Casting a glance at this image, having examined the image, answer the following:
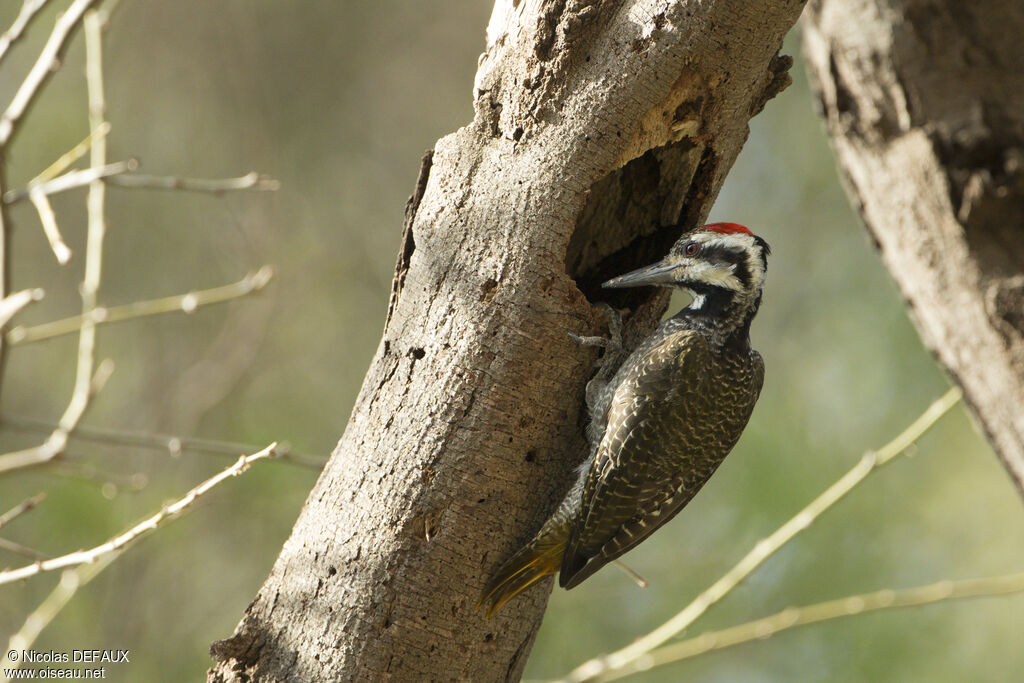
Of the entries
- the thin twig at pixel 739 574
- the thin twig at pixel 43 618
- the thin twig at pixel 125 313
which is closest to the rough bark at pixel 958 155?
the thin twig at pixel 739 574

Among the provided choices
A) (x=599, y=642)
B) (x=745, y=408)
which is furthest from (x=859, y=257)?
(x=745, y=408)

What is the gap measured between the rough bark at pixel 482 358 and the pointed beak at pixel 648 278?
32 cm

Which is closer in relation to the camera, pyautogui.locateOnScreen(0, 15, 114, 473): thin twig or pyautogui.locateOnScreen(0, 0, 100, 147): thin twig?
pyautogui.locateOnScreen(0, 0, 100, 147): thin twig

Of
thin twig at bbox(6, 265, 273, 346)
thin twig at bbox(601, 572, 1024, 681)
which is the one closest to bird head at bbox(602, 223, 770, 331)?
thin twig at bbox(601, 572, 1024, 681)

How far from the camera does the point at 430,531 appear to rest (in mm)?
2271

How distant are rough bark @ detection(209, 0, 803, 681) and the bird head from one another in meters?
0.44

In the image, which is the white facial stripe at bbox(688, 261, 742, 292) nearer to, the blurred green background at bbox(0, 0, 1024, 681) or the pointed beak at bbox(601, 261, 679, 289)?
the pointed beak at bbox(601, 261, 679, 289)

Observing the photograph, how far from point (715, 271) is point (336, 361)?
4147 mm

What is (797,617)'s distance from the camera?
2.89 meters

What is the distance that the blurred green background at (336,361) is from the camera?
18.7 feet

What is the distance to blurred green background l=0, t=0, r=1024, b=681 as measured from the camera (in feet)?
18.7

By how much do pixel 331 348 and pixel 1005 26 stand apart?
472 cm

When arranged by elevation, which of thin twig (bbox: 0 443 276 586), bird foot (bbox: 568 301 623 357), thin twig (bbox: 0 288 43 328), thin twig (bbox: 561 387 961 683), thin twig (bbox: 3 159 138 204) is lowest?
thin twig (bbox: 561 387 961 683)

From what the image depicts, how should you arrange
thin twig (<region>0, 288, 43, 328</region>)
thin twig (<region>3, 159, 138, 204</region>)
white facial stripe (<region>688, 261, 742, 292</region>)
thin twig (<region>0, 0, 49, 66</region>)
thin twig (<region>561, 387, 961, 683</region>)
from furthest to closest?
white facial stripe (<region>688, 261, 742, 292</region>)
thin twig (<region>561, 387, 961, 683</region>)
thin twig (<region>3, 159, 138, 204</region>)
thin twig (<region>0, 0, 49, 66</region>)
thin twig (<region>0, 288, 43, 328</region>)
